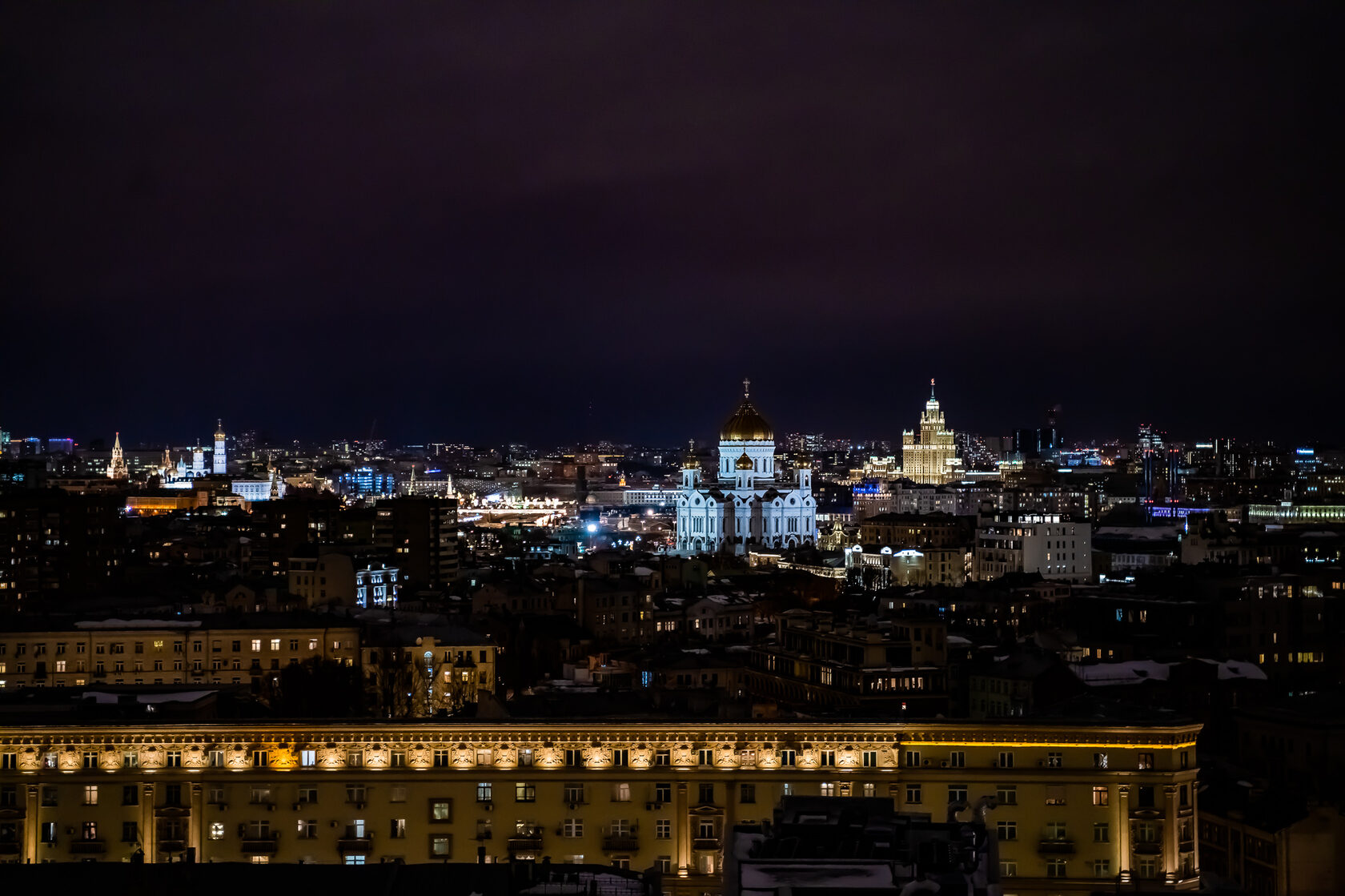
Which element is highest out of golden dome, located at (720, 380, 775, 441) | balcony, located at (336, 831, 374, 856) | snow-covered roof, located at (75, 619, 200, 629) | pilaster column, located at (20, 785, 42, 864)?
golden dome, located at (720, 380, 775, 441)

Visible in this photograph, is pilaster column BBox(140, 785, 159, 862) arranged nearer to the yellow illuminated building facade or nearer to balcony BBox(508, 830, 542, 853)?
the yellow illuminated building facade

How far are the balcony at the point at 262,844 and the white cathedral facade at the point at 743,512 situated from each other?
7271 centimetres

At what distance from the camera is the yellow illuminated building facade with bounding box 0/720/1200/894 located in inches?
970

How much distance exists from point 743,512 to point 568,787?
76221mm

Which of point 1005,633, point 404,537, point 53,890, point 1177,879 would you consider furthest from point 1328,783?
point 404,537

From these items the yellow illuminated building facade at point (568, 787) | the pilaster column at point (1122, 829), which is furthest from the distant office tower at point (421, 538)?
the pilaster column at point (1122, 829)

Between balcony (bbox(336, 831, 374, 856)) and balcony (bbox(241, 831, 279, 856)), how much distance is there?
0.80 metres

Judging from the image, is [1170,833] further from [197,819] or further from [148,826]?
[148,826]

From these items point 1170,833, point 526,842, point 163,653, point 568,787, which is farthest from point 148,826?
point 163,653

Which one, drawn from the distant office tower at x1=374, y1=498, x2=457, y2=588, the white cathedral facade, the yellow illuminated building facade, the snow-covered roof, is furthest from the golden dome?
the yellow illuminated building facade

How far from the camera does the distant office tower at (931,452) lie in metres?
182

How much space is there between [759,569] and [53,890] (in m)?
64.0

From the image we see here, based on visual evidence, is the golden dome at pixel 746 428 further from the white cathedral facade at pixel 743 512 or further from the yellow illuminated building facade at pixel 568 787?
the yellow illuminated building facade at pixel 568 787

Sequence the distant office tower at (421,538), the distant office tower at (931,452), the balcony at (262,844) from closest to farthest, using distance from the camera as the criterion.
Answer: the balcony at (262,844) → the distant office tower at (421,538) → the distant office tower at (931,452)
